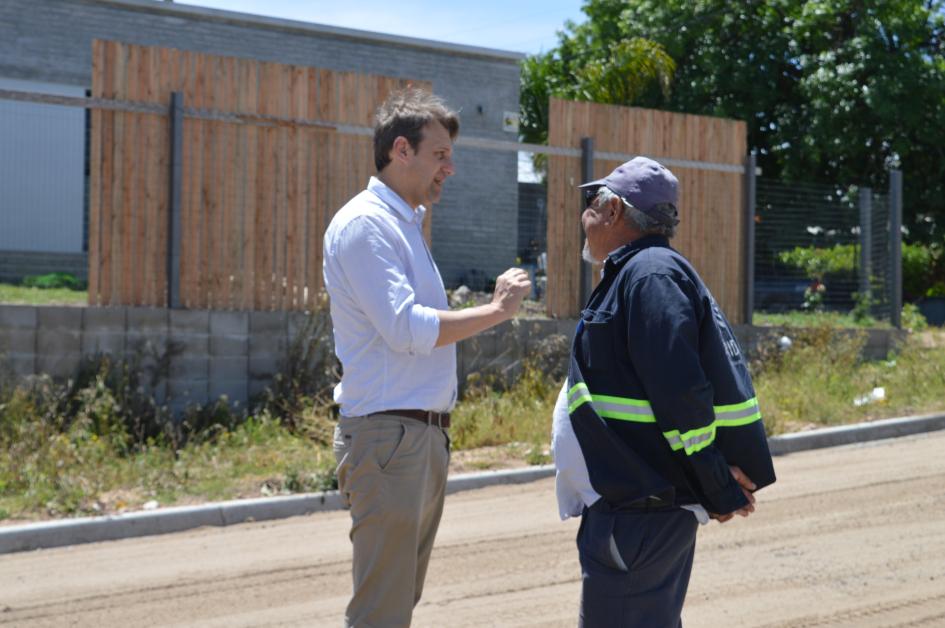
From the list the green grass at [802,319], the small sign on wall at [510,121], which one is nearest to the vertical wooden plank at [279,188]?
the green grass at [802,319]

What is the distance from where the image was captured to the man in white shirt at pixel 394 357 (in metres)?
3.57

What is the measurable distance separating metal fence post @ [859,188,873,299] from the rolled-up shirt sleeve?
11836 millimetres

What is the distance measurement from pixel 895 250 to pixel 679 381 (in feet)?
40.6

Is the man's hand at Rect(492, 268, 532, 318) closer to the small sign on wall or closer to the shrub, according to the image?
the shrub

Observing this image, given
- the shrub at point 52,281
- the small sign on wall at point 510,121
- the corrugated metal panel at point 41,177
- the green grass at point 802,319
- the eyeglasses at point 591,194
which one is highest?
the small sign on wall at point 510,121

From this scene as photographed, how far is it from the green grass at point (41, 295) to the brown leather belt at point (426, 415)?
269 inches

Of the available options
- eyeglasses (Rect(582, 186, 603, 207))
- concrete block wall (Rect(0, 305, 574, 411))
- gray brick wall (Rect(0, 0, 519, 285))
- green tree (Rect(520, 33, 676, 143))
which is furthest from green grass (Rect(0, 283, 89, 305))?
green tree (Rect(520, 33, 676, 143))

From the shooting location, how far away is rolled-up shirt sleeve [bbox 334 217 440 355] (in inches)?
138

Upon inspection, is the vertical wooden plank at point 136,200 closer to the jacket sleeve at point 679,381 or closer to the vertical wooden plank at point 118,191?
the vertical wooden plank at point 118,191

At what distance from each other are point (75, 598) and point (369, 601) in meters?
2.94

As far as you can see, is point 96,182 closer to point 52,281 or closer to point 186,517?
point 186,517

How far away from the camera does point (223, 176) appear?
9.88 metres

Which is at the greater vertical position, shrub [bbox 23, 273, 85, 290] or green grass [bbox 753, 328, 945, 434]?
shrub [bbox 23, 273, 85, 290]

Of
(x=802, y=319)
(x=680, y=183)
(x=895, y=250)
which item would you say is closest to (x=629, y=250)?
(x=680, y=183)
